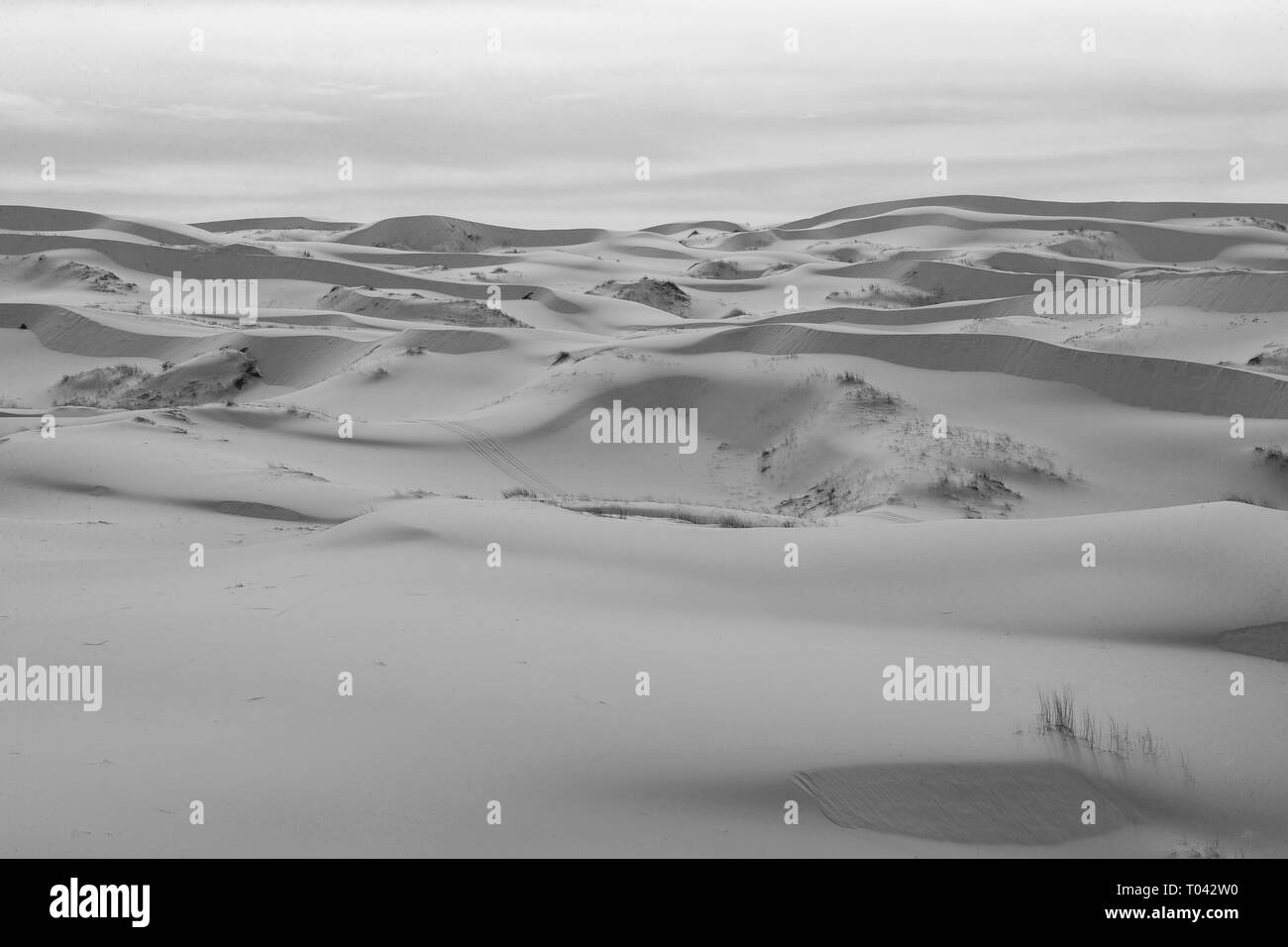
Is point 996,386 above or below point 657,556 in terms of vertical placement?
above

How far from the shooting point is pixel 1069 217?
5656 cm

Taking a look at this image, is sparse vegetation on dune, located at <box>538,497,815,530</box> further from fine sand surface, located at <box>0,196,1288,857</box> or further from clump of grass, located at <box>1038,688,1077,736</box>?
clump of grass, located at <box>1038,688,1077,736</box>

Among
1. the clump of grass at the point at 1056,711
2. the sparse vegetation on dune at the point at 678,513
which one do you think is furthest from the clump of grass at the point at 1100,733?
the sparse vegetation on dune at the point at 678,513

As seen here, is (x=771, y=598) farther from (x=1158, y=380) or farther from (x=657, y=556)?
(x=1158, y=380)

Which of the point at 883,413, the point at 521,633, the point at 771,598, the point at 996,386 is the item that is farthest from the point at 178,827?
the point at 996,386

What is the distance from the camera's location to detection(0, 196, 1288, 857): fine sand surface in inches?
175

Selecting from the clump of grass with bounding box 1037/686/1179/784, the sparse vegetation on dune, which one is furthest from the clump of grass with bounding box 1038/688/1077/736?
the sparse vegetation on dune

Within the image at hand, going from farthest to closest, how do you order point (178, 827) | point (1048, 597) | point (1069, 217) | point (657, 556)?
1. point (1069, 217)
2. point (657, 556)
3. point (1048, 597)
4. point (178, 827)

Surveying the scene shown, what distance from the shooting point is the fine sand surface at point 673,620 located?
14.6ft

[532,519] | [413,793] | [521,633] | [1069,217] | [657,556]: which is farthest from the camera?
[1069,217]

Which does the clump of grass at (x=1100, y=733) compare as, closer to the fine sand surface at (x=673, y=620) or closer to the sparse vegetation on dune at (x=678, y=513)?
the fine sand surface at (x=673, y=620)

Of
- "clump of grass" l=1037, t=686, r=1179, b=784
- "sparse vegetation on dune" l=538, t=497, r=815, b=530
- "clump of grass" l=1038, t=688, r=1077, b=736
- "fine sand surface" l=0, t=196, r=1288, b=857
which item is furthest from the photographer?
"sparse vegetation on dune" l=538, t=497, r=815, b=530

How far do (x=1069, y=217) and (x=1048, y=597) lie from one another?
5374 cm

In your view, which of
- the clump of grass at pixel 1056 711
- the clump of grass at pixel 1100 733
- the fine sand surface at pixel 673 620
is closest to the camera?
the fine sand surface at pixel 673 620
